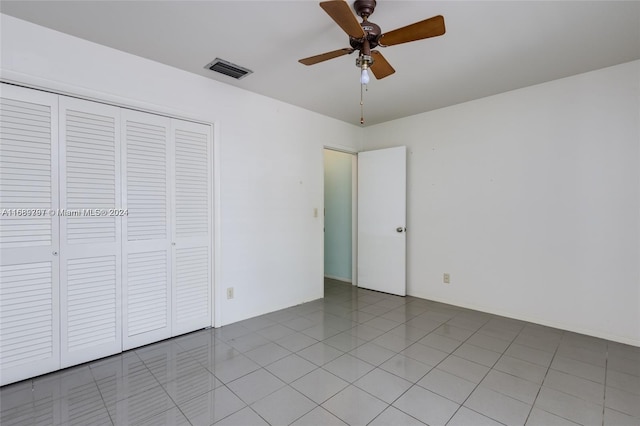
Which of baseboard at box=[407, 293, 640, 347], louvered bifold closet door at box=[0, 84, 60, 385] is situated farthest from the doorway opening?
louvered bifold closet door at box=[0, 84, 60, 385]

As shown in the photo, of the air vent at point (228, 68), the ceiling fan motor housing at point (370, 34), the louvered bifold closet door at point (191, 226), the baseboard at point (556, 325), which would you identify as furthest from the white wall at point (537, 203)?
the louvered bifold closet door at point (191, 226)

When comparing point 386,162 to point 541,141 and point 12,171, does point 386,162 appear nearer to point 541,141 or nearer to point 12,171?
point 541,141

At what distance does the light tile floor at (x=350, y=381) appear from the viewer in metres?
1.77

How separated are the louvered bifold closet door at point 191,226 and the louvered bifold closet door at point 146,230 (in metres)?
0.08

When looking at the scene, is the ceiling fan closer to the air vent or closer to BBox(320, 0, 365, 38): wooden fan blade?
BBox(320, 0, 365, 38): wooden fan blade

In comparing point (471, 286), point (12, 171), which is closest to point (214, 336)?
point (12, 171)

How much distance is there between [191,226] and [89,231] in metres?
0.81

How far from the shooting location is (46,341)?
7.13 ft

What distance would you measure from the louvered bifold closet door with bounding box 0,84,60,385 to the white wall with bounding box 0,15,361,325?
0.80 ft

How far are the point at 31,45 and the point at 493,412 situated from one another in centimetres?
391

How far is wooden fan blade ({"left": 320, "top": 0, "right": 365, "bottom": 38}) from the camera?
142cm

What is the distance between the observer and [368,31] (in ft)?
5.86

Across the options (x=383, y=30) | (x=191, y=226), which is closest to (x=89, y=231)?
(x=191, y=226)

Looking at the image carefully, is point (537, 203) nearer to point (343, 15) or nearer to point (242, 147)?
point (343, 15)
